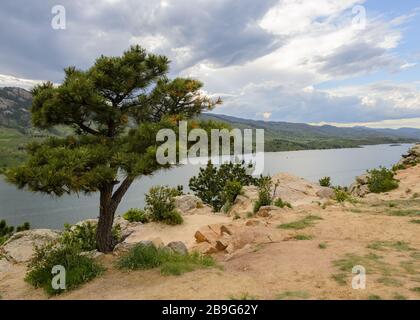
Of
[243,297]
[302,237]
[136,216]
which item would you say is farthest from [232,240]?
[136,216]

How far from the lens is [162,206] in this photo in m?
25.0

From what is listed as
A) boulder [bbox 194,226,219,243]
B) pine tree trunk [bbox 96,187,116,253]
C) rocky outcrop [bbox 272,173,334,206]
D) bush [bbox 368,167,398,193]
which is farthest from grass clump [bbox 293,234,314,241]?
bush [bbox 368,167,398,193]

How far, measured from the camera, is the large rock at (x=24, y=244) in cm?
1853

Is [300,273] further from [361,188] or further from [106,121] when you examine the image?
[361,188]

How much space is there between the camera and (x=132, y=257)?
38.2 ft

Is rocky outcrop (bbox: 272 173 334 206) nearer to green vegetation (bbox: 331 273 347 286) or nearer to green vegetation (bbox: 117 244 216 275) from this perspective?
green vegetation (bbox: 117 244 216 275)

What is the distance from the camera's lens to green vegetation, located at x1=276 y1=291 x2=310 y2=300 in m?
8.07

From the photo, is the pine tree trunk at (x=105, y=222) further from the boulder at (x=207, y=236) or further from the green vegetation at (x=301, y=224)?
the green vegetation at (x=301, y=224)

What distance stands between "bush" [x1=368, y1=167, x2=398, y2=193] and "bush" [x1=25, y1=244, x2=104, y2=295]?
78.5 feet

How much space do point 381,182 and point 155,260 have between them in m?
22.9

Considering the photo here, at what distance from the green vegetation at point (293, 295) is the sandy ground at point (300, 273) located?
24 mm

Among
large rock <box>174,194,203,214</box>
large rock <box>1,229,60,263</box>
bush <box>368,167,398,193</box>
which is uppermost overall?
bush <box>368,167,398,193</box>

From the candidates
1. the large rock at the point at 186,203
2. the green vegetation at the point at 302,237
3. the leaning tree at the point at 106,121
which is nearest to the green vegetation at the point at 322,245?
the green vegetation at the point at 302,237

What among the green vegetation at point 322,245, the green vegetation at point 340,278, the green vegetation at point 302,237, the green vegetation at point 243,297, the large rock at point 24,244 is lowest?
the large rock at point 24,244
